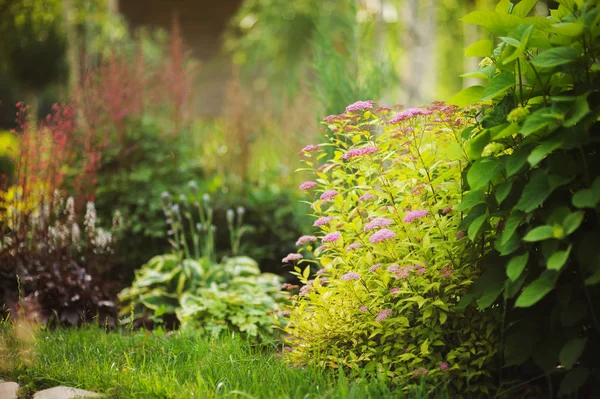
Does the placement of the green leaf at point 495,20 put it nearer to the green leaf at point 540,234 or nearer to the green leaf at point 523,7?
the green leaf at point 523,7

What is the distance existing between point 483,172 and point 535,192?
21cm

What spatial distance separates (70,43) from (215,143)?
491cm

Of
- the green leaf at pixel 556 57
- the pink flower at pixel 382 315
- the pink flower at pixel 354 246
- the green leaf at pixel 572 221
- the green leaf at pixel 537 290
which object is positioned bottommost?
the pink flower at pixel 382 315

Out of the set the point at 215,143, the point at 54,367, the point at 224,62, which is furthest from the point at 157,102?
the point at 224,62

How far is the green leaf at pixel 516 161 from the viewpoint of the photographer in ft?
6.60

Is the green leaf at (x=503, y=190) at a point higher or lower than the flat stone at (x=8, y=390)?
higher

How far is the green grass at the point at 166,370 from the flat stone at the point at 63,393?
6 cm

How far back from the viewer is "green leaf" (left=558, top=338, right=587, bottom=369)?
6.35 ft

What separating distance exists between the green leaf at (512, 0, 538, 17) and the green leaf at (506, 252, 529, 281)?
97 centimetres

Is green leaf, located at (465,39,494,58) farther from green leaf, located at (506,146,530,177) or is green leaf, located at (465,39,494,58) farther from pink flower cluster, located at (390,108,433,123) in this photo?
green leaf, located at (506,146,530,177)

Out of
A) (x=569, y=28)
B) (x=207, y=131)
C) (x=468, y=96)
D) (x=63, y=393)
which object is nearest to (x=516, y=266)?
(x=468, y=96)

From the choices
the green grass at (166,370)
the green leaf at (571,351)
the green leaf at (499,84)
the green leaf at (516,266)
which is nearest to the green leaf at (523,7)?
the green leaf at (499,84)

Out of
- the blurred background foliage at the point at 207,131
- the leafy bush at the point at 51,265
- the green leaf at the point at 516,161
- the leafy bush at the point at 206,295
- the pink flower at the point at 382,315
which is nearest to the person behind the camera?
the green leaf at the point at 516,161

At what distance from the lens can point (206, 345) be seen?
2898mm
